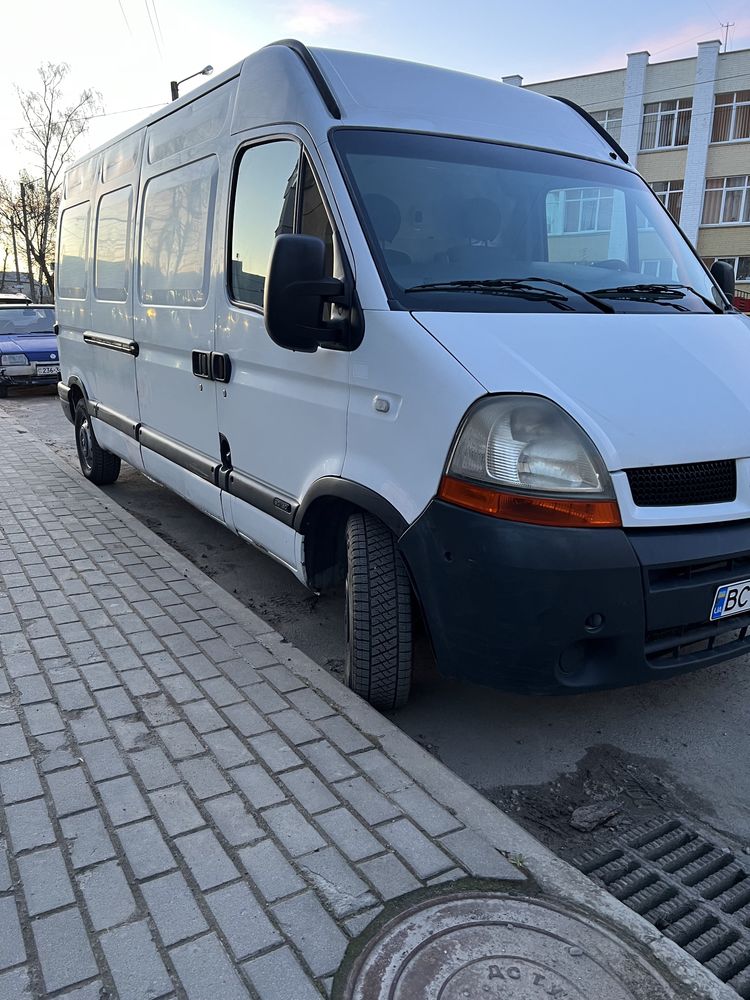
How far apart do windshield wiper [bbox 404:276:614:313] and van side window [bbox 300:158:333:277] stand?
43cm

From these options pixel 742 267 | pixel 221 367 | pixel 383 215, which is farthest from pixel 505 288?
pixel 742 267

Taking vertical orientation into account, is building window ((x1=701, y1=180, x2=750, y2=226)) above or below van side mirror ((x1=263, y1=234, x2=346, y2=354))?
above

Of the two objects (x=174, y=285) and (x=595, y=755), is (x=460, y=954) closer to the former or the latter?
(x=595, y=755)

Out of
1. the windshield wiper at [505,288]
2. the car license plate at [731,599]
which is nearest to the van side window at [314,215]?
the windshield wiper at [505,288]

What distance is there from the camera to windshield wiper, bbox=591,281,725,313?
3.38 meters

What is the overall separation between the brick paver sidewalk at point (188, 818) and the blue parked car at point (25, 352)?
1074 cm

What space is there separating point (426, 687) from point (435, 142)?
2449 millimetres

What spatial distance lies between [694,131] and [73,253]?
3712 cm

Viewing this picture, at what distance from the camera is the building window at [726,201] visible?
Result: 35.8 meters

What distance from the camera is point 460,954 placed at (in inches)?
79.6

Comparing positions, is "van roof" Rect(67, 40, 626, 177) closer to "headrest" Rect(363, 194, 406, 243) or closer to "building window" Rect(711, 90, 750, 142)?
"headrest" Rect(363, 194, 406, 243)

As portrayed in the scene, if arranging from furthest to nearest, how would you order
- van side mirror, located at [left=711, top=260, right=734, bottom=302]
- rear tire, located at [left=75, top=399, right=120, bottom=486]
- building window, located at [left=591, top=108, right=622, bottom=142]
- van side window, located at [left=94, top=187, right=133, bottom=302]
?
building window, located at [left=591, top=108, right=622, bottom=142] < rear tire, located at [left=75, top=399, right=120, bottom=486] < van side window, located at [left=94, top=187, right=133, bottom=302] < van side mirror, located at [left=711, top=260, right=734, bottom=302]

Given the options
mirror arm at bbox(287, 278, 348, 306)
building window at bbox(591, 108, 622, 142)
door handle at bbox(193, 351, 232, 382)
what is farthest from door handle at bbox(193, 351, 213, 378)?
building window at bbox(591, 108, 622, 142)

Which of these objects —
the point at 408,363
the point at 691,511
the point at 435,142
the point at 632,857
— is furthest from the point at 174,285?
the point at 632,857
